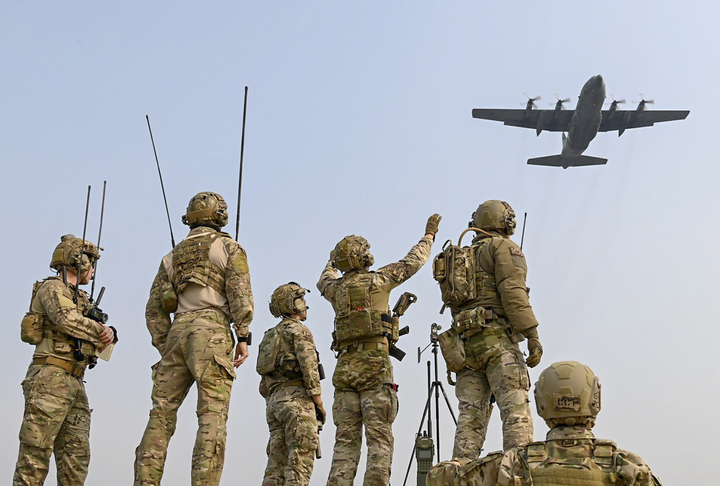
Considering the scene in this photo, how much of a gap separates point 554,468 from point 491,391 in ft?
12.1

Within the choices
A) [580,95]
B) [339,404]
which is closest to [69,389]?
[339,404]

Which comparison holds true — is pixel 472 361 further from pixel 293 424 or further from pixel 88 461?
pixel 88 461

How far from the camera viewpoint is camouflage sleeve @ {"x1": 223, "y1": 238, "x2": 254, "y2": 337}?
7.51 meters

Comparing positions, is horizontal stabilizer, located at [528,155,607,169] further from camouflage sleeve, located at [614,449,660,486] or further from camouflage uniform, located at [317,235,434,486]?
camouflage sleeve, located at [614,449,660,486]

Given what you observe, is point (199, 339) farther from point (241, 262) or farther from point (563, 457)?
point (563, 457)

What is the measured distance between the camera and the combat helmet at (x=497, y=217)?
9.02m

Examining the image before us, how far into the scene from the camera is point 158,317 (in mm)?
7930

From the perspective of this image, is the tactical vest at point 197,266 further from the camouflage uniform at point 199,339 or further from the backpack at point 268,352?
the backpack at point 268,352

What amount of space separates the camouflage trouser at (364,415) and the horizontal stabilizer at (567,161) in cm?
4241

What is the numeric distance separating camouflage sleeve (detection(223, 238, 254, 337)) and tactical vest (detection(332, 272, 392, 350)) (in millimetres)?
1839

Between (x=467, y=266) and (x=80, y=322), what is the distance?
3.71 m

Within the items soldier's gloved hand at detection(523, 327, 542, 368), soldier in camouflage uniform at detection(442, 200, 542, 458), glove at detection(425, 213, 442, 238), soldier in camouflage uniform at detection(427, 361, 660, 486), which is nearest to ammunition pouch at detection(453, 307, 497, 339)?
soldier in camouflage uniform at detection(442, 200, 542, 458)

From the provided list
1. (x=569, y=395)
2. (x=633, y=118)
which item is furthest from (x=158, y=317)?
(x=633, y=118)

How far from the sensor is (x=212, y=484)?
712 centimetres
